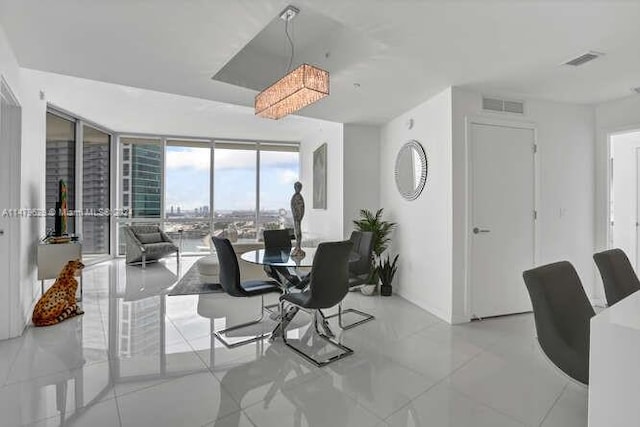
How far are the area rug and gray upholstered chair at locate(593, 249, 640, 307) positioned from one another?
4.03m

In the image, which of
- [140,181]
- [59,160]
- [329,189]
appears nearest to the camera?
[59,160]

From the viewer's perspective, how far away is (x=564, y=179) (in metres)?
3.90

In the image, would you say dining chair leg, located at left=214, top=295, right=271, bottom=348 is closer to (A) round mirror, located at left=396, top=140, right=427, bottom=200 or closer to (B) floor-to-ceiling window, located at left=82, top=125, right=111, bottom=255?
(A) round mirror, located at left=396, top=140, right=427, bottom=200

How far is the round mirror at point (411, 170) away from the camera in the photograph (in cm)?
394

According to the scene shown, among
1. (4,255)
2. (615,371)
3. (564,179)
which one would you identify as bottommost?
(615,371)

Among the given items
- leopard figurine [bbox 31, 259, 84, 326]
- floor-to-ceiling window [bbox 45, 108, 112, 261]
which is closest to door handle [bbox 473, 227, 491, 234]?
leopard figurine [bbox 31, 259, 84, 326]

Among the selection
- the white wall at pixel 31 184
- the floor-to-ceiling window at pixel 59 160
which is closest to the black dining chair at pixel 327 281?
the white wall at pixel 31 184

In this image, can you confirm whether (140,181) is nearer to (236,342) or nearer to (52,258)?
(52,258)

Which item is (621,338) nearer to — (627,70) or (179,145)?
(627,70)

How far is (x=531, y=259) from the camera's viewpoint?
3.73 m

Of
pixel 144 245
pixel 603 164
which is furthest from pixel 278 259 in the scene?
pixel 144 245

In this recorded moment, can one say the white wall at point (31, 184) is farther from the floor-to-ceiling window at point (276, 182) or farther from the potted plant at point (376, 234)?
the floor-to-ceiling window at point (276, 182)

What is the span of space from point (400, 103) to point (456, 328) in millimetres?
2569

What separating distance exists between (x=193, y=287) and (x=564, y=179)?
4959mm
